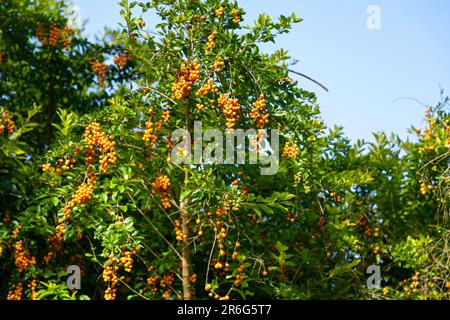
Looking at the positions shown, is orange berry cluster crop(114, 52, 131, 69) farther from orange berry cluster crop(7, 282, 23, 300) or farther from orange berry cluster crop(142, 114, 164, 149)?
orange berry cluster crop(7, 282, 23, 300)

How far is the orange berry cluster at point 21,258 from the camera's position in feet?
19.0

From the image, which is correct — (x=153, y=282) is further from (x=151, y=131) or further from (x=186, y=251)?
(x=151, y=131)

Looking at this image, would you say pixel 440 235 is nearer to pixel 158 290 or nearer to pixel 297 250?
pixel 297 250

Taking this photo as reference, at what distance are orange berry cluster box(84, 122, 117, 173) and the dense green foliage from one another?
0.02 meters

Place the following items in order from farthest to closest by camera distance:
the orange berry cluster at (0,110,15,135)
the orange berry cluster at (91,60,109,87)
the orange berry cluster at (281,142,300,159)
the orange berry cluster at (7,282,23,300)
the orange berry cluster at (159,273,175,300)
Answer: the orange berry cluster at (91,60,109,87) → the orange berry cluster at (0,110,15,135) → the orange berry cluster at (7,282,23,300) → the orange berry cluster at (159,273,175,300) → the orange berry cluster at (281,142,300,159)

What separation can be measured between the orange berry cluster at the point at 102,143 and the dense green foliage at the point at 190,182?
0.02 m

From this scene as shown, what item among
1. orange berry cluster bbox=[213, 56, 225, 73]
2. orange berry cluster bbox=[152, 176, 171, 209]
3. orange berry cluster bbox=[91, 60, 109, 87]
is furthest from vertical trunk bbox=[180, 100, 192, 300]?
orange berry cluster bbox=[91, 60, 109, 87]

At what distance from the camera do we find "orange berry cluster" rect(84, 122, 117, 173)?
497 cm

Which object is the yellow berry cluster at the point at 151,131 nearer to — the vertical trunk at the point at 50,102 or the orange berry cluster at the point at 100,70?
the orange berry cluster at the point at 100,70

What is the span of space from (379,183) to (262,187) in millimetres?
1734

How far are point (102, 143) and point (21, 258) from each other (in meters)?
1.44

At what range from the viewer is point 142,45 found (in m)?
7.58

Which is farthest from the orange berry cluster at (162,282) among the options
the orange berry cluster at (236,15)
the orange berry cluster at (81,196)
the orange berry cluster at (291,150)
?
the orange berry cluster at (236,15)
